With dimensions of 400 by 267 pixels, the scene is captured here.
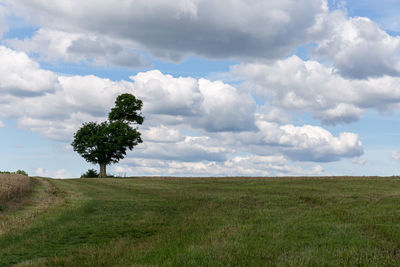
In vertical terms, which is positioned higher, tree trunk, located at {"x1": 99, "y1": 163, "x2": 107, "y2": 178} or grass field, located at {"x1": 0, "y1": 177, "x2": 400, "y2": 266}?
tree trunk, located at {"x1": 99, "y1": 163, "x2": 107, "y2": 178}

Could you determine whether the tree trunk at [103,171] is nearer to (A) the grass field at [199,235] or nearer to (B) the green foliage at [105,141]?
(B) the green foliage at [105,141]

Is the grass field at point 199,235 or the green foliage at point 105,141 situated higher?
the green foliage at point 105,141

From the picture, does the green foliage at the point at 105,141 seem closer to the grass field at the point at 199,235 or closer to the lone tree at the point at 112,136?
the lone tree at the point at 112,136

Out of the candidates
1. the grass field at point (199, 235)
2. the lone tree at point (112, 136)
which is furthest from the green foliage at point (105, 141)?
the grass field at point (199, 235)

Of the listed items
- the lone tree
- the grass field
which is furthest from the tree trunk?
the grass field

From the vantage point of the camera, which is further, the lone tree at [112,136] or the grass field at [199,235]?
the lone tree at [112,136]

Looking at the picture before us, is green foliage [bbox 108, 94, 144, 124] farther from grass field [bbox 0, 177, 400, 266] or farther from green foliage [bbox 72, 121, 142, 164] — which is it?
grass field [bbox 0, 177, 400, 266]

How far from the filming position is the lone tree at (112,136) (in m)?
77.9

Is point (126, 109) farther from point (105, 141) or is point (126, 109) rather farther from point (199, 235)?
point (199, 235)

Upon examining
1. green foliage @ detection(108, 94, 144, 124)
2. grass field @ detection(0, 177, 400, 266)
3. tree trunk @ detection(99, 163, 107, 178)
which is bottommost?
grass field @ detection(0, 177, 400, 266)

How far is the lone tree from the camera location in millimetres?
77938

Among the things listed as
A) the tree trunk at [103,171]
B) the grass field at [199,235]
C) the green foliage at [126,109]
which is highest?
the green foliage at [126,109]

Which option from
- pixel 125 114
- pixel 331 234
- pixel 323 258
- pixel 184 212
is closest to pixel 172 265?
pixel 323 258

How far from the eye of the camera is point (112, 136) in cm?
7862
